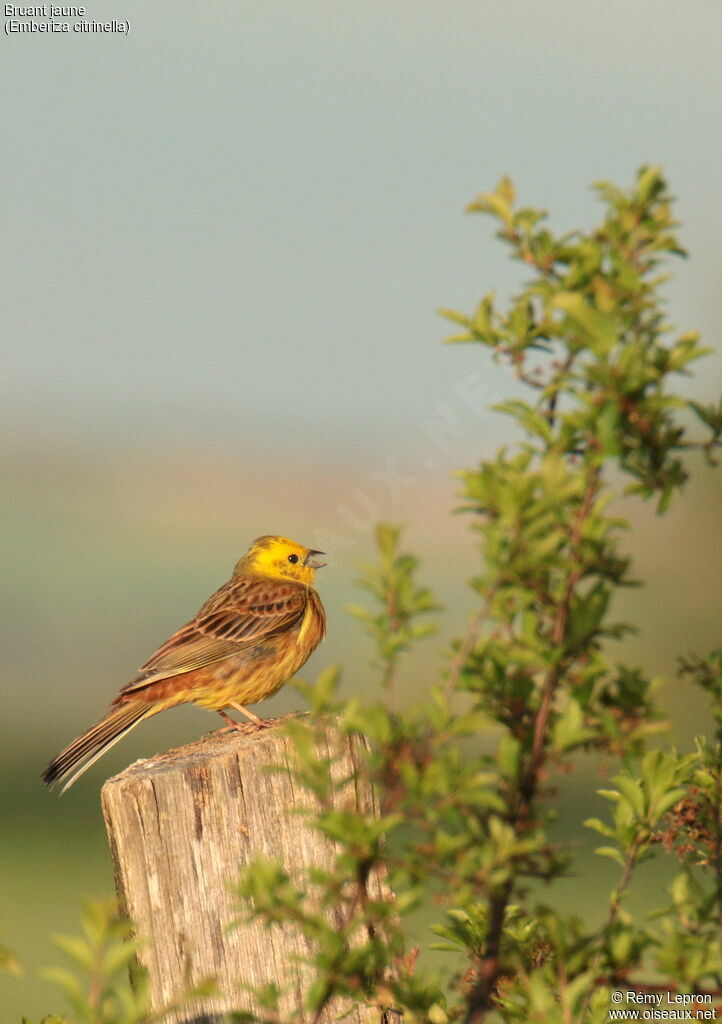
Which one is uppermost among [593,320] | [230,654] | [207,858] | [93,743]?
[593,320]

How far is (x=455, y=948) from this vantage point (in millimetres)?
3553

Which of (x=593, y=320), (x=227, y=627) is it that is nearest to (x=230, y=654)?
(x=227, y=627)

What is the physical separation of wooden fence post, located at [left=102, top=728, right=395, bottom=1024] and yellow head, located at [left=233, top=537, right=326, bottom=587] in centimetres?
392

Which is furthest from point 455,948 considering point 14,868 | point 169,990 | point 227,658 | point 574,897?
point 14,868

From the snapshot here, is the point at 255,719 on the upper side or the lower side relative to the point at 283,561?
lower

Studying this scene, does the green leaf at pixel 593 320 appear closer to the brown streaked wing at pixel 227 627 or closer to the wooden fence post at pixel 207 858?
the wooden fence post at pixel 207 858

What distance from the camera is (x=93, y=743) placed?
6.48 meters

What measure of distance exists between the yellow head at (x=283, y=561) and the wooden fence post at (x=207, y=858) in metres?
3.92

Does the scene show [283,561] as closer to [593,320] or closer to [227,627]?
[227,627]

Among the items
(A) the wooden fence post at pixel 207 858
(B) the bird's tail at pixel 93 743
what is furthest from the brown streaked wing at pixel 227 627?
(A) the wooden fence post at pixel 207 858

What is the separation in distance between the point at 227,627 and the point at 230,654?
178 millimetres

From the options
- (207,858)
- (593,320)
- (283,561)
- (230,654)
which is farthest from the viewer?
(283,561)

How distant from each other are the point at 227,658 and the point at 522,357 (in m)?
4.94

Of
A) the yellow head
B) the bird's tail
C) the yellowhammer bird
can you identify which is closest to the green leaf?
the bird's tail
